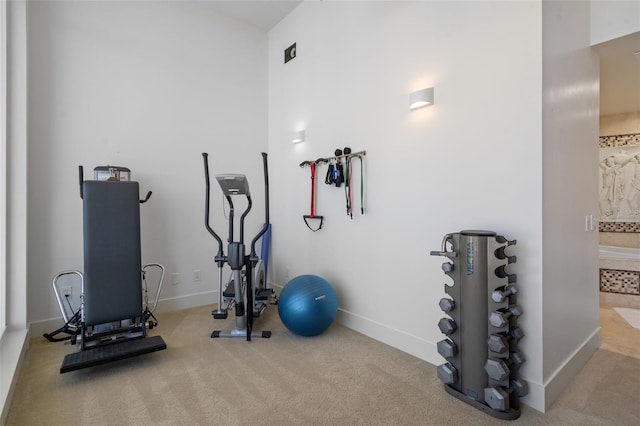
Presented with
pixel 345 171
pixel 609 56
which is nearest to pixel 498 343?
pixel 345 171

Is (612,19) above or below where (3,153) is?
above

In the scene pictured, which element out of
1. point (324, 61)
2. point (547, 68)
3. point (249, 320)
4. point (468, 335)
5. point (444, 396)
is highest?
point (324, 61)

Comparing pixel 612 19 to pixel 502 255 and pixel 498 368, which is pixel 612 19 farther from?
pixel 498 368

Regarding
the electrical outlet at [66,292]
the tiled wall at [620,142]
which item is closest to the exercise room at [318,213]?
the electrical outlet at [66,292]

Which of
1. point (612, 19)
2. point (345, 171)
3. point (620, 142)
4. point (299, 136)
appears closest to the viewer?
point (612, 19)

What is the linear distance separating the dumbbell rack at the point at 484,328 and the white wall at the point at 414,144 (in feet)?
0.54

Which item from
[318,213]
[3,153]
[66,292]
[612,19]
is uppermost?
[612,19]

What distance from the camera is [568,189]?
238cm

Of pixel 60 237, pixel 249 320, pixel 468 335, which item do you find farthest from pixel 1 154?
pixel 468 335

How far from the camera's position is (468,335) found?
2.12 m

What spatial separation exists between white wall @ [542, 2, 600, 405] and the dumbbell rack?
24 centimetres

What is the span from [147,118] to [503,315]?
3.91 metres

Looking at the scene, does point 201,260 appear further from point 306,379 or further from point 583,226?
point 583,226

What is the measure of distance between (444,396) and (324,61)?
11.0 feet
